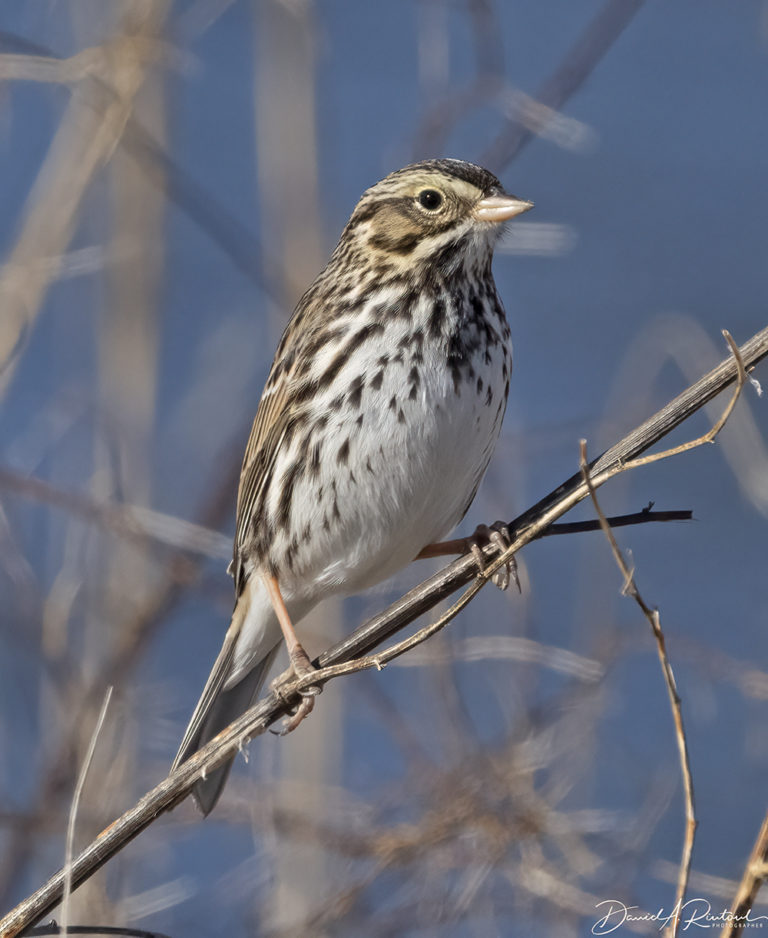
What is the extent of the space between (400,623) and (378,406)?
0.79 meters

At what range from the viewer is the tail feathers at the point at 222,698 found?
12.2ft

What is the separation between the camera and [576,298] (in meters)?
8.65

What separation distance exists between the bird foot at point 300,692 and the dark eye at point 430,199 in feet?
3.58

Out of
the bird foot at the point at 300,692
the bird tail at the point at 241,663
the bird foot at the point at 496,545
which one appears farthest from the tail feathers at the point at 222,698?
the bird foot at the point at 496,545

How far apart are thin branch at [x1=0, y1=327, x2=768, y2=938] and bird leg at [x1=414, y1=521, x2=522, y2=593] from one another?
9cm

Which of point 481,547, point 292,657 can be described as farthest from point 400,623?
point 292,657

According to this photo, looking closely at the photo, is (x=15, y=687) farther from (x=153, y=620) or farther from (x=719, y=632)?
(x=719, y=632)

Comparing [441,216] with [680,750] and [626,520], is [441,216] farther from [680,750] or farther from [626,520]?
[680,750]

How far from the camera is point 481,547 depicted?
3291 millimetres

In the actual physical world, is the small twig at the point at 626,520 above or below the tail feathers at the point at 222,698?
below

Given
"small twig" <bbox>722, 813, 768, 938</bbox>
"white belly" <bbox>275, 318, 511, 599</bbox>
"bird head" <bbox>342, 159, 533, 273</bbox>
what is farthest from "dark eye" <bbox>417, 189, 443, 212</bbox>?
"small twig" <bbox>722, 813, 768, 938</bbox>

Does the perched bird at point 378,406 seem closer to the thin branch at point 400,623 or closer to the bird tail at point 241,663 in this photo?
the bird tail at point 241,663

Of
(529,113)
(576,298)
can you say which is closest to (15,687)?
(529,113)

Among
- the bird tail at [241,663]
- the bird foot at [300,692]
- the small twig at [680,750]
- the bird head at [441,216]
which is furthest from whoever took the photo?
the bird tail at [241,663]
